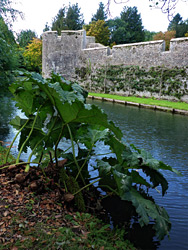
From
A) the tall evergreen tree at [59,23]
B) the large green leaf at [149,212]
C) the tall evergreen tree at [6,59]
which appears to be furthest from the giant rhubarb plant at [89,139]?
the tall evergreen tree at [59,23]

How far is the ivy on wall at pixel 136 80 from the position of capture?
17.9 m

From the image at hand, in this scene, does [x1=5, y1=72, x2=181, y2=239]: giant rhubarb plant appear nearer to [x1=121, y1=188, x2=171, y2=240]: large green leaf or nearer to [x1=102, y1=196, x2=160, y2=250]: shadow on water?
[x1=121, y1=188, x2=171, y2=240]: large green leaf

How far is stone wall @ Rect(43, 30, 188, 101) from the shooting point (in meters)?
18.0

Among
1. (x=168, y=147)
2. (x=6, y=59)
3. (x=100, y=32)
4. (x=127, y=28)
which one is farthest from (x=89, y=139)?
(x=127, y=28)

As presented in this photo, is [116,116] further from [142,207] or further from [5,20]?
[142,207]

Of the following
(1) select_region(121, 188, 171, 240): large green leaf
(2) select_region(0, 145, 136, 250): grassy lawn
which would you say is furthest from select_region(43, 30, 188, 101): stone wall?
(2) select_region(0, 145, 136, 250): grassy lawn

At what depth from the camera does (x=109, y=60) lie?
74.3 feet

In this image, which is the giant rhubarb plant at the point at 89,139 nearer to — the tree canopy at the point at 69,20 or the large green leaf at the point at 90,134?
the large green leaf at the point at 90,134

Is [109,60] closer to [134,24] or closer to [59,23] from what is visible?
[134,24]

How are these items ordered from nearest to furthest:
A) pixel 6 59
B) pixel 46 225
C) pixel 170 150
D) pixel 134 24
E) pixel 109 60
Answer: pixel 46 225 < pixel 6 59 < pixel 170 150 < pixel 109 60 < pixel 134 24

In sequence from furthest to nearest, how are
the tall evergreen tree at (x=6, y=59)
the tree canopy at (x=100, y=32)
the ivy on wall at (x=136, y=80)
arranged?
the tree canopy at (x=100, y=32) < the ivy on wall at (x=136, y=80) < the tall evergreen tree at (x=6, y=59)

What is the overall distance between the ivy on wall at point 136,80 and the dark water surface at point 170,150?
6.99 m

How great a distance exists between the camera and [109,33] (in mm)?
34000

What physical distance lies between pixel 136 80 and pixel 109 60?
354 centimetres
